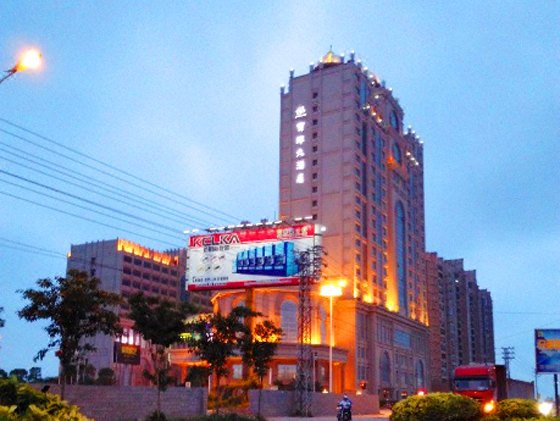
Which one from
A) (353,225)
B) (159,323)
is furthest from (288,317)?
(159,323)

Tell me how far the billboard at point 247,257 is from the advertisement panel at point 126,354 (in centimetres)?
1796

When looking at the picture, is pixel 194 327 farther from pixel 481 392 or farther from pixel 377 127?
pixel 377 127

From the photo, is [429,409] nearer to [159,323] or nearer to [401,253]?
[159,323]

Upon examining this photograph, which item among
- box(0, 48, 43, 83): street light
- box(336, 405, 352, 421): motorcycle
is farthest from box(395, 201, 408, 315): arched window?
box(0, 48, 43, 83): street light

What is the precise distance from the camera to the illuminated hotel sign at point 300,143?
369ft

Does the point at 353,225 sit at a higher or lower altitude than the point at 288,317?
higher

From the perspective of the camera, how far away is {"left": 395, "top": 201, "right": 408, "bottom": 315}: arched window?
405 ft

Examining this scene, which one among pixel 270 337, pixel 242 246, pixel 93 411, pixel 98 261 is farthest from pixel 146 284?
pixel 93 411

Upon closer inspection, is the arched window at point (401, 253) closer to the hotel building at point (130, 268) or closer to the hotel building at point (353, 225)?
the hotel building at point (353, 225)

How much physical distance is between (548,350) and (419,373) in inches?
3637

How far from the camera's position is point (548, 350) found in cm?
3531

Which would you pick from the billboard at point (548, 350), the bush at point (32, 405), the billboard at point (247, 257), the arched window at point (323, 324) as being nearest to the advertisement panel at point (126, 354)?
the billboard at point (247, 257)

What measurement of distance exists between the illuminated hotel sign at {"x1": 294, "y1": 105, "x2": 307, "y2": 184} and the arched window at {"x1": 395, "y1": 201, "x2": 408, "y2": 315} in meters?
22.9

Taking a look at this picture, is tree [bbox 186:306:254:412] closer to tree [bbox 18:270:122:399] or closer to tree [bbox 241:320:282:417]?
tree [bbox 241:320:282:417]
